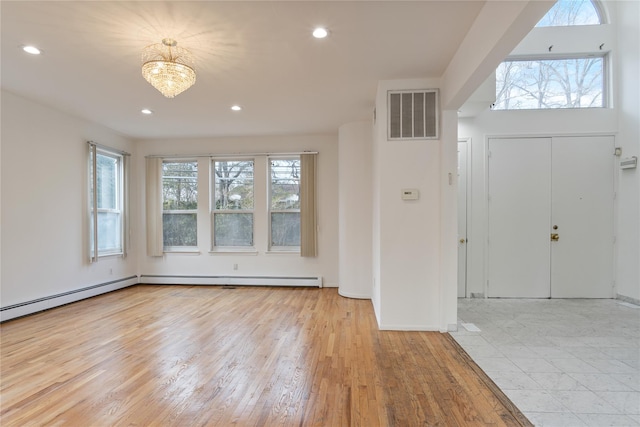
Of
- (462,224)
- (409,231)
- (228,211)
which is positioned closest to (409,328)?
(409,231)

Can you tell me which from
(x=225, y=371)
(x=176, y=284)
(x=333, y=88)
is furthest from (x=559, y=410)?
(x=176, y=284)

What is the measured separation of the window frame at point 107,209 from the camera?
4.90 m

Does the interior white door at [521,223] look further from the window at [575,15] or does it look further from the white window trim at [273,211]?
the white window trim at [273,211]

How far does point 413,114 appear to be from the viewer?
347 cm

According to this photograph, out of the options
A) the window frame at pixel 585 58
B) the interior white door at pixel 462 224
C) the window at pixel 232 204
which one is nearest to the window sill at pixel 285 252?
the window at pixel 232 204

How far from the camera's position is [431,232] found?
11.4 feet

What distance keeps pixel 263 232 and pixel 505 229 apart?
4043 millimetres

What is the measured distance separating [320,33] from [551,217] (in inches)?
171

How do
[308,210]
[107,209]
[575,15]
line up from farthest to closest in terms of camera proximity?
[308,210] → [107,209] → [575,15]

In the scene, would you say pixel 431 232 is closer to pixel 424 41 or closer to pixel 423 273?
pixel 423 273

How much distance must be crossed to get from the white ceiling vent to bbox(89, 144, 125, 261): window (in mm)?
4688

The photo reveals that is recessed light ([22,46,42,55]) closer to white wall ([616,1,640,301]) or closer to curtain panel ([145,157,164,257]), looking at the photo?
curtain panel ([145,157,164,257])

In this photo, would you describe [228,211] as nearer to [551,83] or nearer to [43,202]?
[43,202]

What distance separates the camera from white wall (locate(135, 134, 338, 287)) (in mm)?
5625
